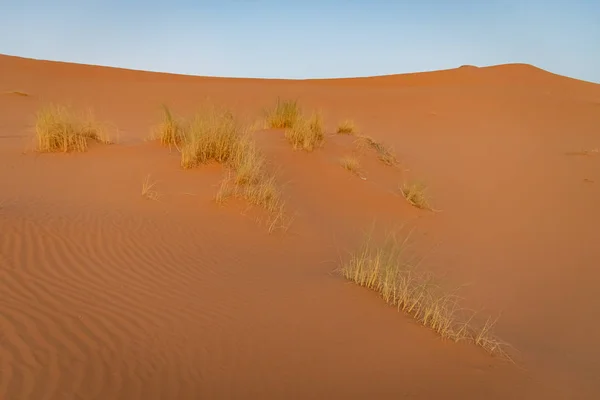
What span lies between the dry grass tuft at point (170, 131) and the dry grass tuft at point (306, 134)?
210cm

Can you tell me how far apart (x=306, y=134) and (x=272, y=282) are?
18.7ft

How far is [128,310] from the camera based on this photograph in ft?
13.0

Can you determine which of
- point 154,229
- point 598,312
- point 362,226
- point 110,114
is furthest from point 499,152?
point 110,114

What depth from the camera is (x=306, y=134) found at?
10.2 meters

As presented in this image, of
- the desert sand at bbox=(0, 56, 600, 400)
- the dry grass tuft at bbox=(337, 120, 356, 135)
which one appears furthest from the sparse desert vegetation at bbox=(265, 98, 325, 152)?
the dry grass tuft at bbox=(337, 120, 356, 135)

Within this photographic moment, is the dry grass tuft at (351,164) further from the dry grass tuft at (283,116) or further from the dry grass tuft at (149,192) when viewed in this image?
the dry grass tuft at (149,192)

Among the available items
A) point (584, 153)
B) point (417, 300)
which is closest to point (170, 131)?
point (417, 300)

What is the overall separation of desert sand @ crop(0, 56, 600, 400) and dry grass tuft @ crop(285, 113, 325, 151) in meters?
0.22

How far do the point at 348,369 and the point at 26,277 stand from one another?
262cm

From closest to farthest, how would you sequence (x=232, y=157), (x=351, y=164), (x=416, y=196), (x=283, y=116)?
(x=232, y=157) < (x=416, y=196) < (x=351, y=164) < (x=283, y=116)

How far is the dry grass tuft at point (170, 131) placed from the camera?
30.5ft

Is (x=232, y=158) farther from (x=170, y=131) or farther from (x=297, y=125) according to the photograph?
A: (x=297, y=125)

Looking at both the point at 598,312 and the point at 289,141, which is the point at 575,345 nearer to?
the point at 598,312

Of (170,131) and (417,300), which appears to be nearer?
(417,300)
